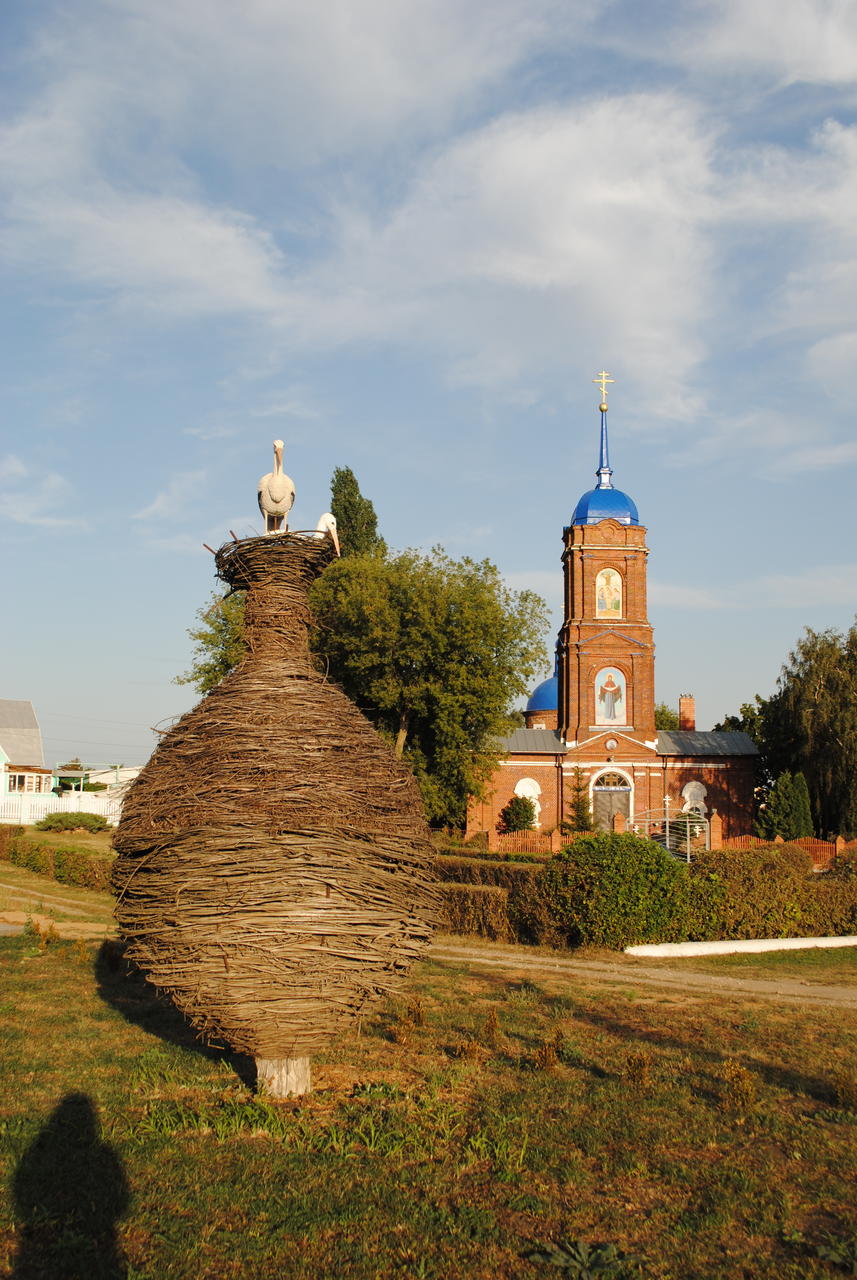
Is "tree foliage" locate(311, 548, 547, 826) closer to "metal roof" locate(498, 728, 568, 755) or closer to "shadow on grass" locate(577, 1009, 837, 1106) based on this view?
"metal roof" locate(498, 728, 568, 755)

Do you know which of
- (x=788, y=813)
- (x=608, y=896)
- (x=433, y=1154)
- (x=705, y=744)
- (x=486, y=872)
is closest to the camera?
(x=433, y=1154)

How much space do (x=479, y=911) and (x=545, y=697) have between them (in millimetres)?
36127

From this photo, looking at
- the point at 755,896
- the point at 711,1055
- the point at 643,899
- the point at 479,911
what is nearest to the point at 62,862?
the point at 479,911

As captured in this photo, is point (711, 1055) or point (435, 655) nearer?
point (711, 1055)

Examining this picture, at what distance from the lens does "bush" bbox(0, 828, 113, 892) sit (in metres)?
23.1

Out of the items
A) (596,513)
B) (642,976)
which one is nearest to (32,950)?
(642,976)

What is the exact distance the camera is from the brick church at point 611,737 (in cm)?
4112

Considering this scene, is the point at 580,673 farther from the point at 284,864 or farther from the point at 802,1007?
the point at 284,864

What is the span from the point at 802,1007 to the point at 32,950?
10443 millimetres

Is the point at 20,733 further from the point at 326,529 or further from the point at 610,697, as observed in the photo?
the point at 326,529

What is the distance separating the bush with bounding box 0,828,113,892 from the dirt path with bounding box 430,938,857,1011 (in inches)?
411

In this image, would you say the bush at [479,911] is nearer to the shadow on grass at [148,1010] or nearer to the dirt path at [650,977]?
the dirt path at [650,977]

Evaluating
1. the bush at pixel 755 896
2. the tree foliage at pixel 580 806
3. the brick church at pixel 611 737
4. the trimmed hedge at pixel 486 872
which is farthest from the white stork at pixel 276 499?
the brick church at pixel 611 737

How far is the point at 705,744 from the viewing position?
42.8 meters
